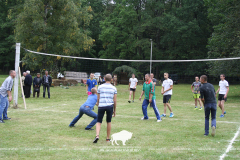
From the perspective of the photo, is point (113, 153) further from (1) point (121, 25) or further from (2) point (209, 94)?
(1) point (121, 25)

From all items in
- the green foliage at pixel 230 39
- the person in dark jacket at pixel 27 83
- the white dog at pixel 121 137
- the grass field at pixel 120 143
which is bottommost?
the grass field at pixel 120 143

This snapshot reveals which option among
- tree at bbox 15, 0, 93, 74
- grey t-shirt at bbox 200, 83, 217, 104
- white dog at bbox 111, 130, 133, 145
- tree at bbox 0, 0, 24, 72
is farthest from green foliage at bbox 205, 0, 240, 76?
tree at bbox 0, 0, 24, 72

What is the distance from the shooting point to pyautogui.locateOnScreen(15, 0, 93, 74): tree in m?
27.0

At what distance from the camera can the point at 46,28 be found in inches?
1055

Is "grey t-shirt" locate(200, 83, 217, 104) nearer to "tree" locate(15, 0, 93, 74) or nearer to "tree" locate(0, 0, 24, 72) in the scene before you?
"tree" locate(15, 0, 93, 74)

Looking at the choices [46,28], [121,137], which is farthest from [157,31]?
[121,137]

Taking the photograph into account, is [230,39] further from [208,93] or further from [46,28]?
[46,28]

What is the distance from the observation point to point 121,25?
44750mm

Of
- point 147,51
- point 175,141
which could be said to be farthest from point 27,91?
point 147,51

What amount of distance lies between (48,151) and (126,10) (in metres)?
41.1

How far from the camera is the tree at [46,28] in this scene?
26953 mm

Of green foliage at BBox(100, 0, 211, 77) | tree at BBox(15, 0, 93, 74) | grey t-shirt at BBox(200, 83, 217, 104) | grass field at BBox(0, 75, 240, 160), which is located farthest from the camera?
green foliage at BBox(100, 0, 211, 77)

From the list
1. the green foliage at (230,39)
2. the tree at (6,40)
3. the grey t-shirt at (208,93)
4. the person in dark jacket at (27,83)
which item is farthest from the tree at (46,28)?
the grey t-shirt at (208,93)

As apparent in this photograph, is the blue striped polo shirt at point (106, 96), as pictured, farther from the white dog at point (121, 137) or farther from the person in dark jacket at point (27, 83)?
the person in dark jacket at point (27, 83)
